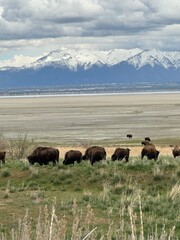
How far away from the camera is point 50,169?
1961 cm

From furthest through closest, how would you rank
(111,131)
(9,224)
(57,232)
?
(111,131) < (9,224) < (57,232)

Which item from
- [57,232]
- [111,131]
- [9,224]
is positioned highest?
[111,131]

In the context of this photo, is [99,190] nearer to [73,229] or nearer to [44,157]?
[44,157]

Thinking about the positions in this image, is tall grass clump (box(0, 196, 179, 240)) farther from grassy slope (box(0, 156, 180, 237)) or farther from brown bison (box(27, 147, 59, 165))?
brown bison (box(27, 147, 59, 165))

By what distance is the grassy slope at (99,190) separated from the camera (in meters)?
12.7

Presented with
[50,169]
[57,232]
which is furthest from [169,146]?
[57,232]

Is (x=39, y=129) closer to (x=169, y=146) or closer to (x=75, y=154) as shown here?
(x=169, y=146)

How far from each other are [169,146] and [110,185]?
105 feet

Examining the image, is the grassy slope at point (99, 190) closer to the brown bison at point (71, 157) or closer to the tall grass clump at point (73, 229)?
the brown bison at point (71, 157)

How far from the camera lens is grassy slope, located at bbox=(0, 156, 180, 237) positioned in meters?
12.7

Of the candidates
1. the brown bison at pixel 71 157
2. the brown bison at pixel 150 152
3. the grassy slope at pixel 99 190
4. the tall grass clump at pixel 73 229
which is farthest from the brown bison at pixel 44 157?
the tall grass clump at pixel 73 229

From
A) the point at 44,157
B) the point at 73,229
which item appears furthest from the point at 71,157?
the point at 73,229

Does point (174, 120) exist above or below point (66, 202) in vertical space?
above

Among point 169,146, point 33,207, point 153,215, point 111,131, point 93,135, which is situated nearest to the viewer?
point 153,215
